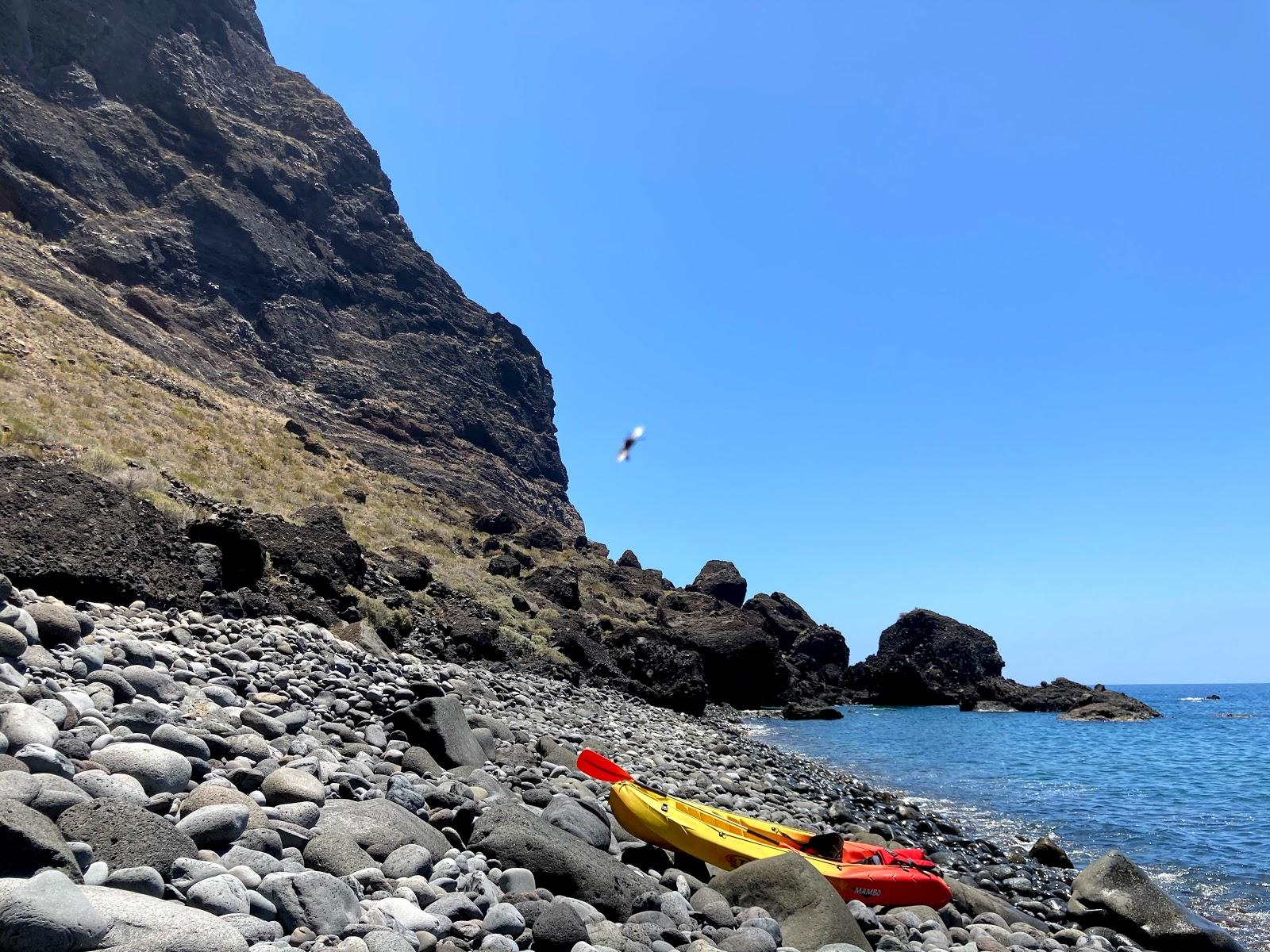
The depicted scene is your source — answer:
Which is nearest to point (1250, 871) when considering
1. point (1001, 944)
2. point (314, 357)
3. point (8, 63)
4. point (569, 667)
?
point (1001, 944)

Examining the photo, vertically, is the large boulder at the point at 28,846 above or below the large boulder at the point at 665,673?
above

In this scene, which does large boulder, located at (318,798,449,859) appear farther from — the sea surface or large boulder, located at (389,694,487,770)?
the sea surface

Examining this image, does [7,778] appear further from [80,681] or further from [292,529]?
[292,529]

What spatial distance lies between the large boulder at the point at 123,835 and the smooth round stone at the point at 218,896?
0.27m

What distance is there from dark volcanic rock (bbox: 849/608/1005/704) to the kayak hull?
71.1m

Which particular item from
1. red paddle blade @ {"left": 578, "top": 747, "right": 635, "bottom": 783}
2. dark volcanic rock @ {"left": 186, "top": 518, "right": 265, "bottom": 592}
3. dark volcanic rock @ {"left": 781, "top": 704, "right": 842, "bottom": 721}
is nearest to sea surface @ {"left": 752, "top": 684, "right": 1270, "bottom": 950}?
dark volcanic rock @ {"left": 781, "top": 704, "right": 842, "bottom": 721}

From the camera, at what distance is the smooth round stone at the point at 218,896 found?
3.92 metres

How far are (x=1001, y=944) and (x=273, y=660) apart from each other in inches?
402

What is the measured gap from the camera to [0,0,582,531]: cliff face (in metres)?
64.9

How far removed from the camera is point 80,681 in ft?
23.0

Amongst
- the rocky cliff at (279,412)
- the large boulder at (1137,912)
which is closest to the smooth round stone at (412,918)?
the rocky cliff at (279,412)

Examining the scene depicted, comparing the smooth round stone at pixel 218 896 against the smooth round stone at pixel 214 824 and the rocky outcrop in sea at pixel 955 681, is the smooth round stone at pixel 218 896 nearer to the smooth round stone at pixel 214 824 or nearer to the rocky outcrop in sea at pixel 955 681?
the smooth round stone at pixel 214 824

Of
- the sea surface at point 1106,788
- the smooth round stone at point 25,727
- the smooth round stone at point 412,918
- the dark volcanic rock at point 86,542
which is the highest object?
the dark volcanic rock at point 86,542

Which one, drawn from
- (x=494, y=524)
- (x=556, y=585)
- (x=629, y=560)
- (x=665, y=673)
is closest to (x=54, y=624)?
(x=665, y=673)
